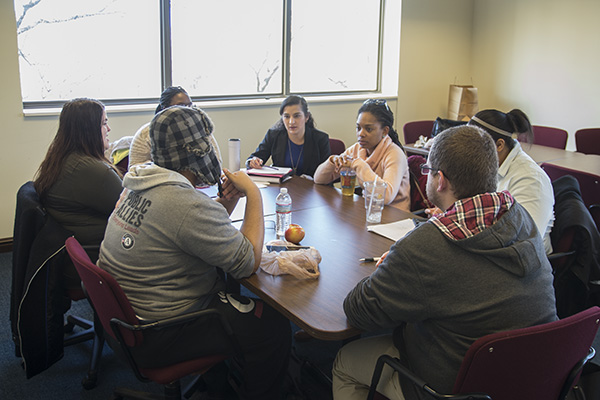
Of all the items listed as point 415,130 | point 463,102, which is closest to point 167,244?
point 415,130

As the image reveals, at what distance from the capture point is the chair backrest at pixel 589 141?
4555 millimetres

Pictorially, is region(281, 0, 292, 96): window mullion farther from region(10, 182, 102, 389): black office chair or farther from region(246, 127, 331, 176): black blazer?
region(10, 182, 102, 389): black office chair

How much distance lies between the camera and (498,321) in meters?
1.40

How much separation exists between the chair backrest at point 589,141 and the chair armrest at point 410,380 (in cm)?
387

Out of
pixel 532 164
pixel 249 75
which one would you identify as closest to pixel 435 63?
pixel 249 75

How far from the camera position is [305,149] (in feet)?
12.5

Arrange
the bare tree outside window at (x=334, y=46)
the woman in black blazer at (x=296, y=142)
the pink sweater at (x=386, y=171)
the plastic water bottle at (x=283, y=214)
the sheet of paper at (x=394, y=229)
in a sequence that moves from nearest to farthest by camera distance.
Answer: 1. the sheet of paper at (x=394, y=229)
2. the plastic water bottle at (x=283, y=214)
3. the pink sweater at (x=386, y=171)
4. the woman in black blazer at (x=296, y=142)
5. the bare tree outside window at (x=334, y=46)

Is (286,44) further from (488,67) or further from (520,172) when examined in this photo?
(520,172)

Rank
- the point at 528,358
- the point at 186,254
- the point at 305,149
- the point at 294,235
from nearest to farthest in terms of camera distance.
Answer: the point at 528,358 < the point at 186,254 < the point at 294,235 < the point at 305,149

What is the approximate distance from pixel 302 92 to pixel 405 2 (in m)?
1.53

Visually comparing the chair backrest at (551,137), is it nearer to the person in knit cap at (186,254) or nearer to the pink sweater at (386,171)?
the pink sweater at (386,171)

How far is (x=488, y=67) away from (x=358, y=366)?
17.9ft

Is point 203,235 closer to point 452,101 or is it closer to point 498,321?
point 498,321

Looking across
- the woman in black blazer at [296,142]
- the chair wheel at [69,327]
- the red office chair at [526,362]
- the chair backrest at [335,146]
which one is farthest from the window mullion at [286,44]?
the red office chair at [526,362]
